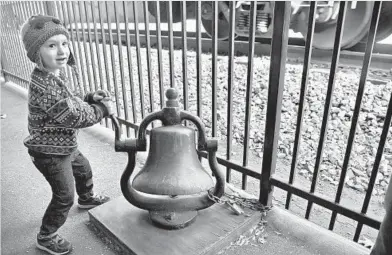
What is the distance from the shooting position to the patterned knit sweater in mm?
1769

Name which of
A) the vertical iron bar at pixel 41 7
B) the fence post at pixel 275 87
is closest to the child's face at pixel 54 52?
the fence post at pixel 275 87

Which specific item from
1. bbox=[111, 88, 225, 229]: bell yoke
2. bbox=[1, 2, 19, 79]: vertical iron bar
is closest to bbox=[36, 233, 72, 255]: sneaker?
bbox=[111, 88, 225, 229]: bell yoke

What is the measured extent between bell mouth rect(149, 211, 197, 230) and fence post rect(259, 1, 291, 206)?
1.79 feet

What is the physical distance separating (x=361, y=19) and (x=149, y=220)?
567cm

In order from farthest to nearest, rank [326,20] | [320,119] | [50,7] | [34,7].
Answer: [326,20], [34,7], [50,7], [320,119]

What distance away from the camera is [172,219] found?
1.91 meters

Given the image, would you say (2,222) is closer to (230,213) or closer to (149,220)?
(149,220)

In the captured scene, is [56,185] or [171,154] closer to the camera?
[171,154]

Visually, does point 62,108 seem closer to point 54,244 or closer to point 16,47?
point 54,244

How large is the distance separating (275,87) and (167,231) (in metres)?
1.06

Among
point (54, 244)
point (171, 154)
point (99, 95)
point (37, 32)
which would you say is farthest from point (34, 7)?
point (171, 154)

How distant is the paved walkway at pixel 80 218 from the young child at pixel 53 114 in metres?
0.16

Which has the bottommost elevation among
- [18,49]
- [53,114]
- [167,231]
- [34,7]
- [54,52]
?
[167,231]

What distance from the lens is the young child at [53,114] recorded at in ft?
5.81
